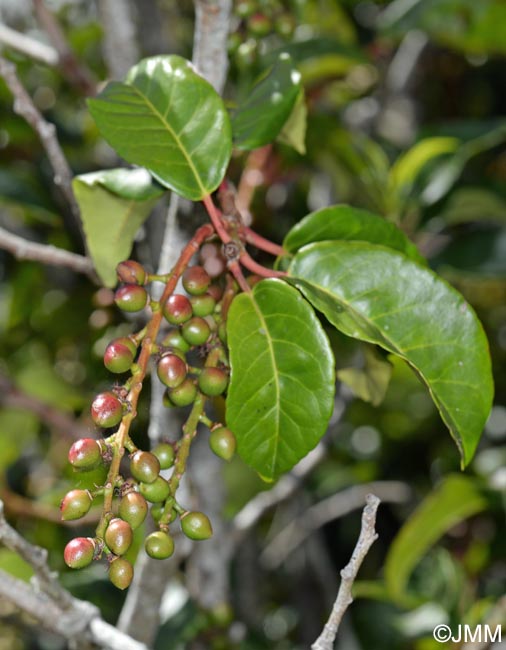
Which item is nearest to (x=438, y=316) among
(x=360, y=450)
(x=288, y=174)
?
(x=288, y=174)

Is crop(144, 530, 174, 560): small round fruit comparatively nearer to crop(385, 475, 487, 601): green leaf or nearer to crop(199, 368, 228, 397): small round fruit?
crop(199, 368, 228, 397): small round fruit

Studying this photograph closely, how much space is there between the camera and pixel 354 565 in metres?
0.65

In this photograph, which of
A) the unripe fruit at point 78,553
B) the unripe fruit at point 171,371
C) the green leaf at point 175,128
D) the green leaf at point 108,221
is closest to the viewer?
the unripe fruit at point 78,553

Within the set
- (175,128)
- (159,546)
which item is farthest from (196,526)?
(175,128)

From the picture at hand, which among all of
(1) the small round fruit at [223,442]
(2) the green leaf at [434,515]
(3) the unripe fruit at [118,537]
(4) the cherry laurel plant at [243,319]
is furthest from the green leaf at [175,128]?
(2) the green leaf at [434,515]

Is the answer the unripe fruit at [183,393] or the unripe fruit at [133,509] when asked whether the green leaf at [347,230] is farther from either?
the unripe fruit at [133,509]

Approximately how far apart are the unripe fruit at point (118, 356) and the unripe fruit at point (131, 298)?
0.20ft

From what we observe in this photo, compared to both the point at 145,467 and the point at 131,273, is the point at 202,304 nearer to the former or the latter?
the point at 131,273

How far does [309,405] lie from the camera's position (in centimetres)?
74

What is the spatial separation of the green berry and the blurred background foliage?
0.41 metres

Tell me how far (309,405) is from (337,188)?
1172 mm

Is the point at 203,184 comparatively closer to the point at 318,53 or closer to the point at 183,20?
the point at 318,53

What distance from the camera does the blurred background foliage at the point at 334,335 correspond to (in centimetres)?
150

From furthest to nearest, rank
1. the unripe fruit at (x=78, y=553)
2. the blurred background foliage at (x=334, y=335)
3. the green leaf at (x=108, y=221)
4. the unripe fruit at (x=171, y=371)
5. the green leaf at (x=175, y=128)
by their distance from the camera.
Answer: the blurred background foliage at (x=334, y=335) < the green leaf at (x=108, y=221) < the green leaf at (x=175, y=128) < the unripe fruit at (x=171, y=371) < the unripe fruit at (x=78, y=553)
